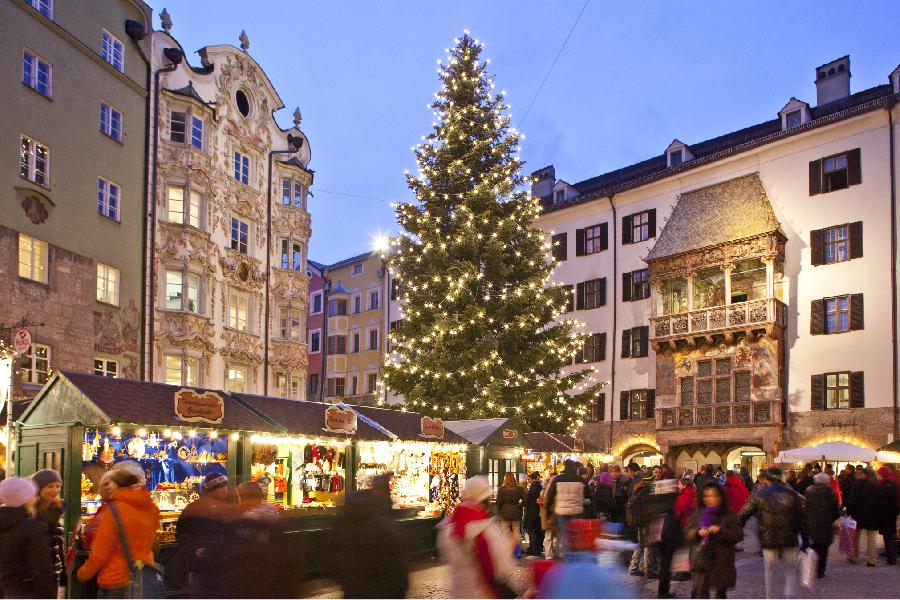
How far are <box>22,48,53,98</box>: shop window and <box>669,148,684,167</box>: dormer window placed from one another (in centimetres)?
2638

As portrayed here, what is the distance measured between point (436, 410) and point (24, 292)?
12877 millimetres

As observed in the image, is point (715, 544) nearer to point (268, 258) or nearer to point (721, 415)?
point (721, 415)

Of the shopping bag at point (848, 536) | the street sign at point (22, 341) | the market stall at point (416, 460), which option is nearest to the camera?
the shopping bag at point (848, 536)

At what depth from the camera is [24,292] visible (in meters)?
23.6

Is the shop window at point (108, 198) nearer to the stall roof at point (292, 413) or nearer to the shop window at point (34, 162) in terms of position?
the shop window at point (34, 162)

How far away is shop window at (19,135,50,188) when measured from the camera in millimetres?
24031

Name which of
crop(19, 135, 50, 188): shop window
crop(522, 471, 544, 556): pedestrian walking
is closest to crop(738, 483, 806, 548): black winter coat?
crop(522, 471, 544, 556): pedestrian walking

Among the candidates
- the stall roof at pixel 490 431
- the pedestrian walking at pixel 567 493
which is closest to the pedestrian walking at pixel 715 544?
the pedestrian walking at pixel 567 493

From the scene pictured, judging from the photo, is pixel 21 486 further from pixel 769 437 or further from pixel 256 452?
pixel 769 437

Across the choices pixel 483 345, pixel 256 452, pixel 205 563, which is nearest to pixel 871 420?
pixel 483 345

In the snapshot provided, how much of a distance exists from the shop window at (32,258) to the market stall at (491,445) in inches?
436

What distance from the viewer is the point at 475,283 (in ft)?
105

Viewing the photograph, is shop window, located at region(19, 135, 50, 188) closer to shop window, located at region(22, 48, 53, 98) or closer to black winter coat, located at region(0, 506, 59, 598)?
shop window, located at region(22, 48, 53, 98)

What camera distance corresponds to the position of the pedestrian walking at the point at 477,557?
7.07 m
